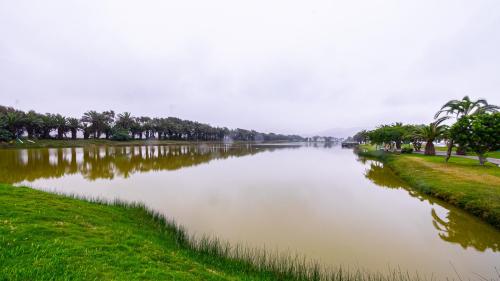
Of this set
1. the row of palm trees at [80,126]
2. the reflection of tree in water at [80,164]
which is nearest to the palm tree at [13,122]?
the row of palm trees at [80,126]

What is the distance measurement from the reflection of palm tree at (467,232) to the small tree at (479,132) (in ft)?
41.9

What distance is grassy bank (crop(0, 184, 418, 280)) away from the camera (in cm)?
440

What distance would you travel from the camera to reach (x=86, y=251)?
503cm

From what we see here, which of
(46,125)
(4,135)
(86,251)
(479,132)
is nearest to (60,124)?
(46,125)

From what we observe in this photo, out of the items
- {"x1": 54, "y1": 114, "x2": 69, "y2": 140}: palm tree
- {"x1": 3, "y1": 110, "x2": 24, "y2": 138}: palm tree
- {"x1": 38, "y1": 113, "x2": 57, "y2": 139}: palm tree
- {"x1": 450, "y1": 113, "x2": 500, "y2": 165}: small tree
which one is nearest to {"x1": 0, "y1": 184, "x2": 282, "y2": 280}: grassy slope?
{"x1": 450, "y1": 113, "x2": 500, "y2": 165}: small tree

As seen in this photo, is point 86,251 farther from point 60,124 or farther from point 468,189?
point 60,124

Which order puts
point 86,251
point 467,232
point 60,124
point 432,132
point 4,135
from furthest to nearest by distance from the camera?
point 60,124, point 4,135, point 432,132, point 467,232, point 86,251

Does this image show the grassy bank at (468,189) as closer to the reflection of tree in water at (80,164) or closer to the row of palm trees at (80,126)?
the reflection of tree in water at (80,164)

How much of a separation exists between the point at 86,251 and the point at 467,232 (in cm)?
1416

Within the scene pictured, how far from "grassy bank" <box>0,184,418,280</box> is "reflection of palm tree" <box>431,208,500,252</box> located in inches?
189

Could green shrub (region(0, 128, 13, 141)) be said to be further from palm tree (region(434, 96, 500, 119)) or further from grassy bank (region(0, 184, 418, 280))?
palm tree (region(434, 96, 500, 119))

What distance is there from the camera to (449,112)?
30.6 metres

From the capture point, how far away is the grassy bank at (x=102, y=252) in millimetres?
4398

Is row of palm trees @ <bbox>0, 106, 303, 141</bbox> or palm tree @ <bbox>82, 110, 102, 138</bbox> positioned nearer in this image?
row of palm trees @ <bbox>0, 106, 303, 141</bbox>
